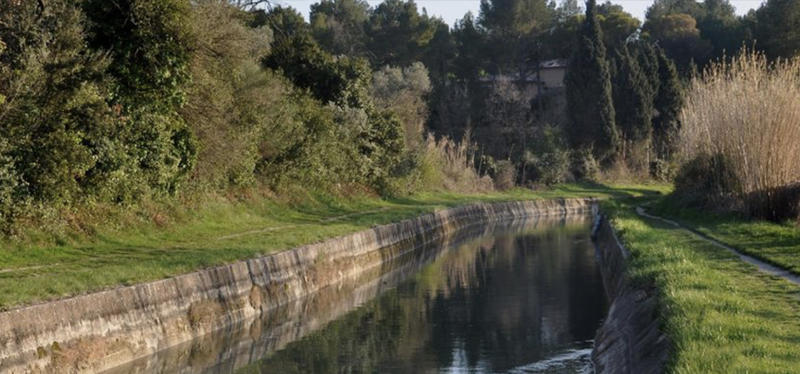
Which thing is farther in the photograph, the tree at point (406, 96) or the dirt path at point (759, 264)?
the tree at point (406, 96)

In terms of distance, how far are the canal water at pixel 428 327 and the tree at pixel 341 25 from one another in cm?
5042

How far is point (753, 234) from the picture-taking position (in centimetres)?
2909

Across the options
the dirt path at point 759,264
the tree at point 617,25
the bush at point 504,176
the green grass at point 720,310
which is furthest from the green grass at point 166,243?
the tree at point 617,25

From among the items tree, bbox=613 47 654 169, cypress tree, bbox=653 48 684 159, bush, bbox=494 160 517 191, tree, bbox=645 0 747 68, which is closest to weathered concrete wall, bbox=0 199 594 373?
bush, bbox=494 160 517 191

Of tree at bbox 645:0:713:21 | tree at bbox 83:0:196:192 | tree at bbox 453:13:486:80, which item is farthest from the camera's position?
tree at bbox 645:0:713:21

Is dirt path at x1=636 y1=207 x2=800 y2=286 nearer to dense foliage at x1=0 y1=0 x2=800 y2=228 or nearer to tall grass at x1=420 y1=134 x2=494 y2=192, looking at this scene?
dense foliage at x1=0 y1=0 x2=800 y2=228

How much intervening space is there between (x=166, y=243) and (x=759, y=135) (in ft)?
67.3

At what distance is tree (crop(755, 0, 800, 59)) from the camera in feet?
235

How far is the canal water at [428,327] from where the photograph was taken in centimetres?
1902

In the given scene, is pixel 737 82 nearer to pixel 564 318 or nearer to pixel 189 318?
pixel 564 318

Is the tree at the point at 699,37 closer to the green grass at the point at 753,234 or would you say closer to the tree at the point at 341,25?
the tree at the point at 341,25

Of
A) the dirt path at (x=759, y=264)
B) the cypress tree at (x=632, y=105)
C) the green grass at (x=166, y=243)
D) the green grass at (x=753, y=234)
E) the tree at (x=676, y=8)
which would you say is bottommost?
the dirt path at (x=759, y=264)

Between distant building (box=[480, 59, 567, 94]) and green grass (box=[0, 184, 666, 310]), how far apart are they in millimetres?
52957

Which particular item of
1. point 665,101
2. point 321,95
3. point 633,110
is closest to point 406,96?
point 321,95
